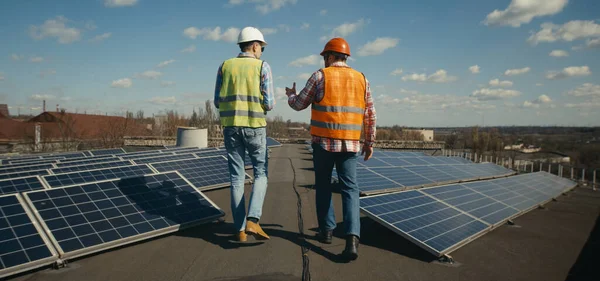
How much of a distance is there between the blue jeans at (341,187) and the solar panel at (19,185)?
3895 mm

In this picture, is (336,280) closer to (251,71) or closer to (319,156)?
(319,156)

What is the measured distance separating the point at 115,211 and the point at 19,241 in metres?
0.91

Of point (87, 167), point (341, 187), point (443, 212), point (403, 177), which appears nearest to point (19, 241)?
point (341, 187)

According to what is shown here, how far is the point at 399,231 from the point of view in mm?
3496

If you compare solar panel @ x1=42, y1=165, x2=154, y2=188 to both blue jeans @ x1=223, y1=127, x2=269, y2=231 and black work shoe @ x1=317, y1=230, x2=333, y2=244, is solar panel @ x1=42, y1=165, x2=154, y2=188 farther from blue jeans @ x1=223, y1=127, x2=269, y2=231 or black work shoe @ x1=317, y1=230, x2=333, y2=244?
black work shoe @ x1=317, y1=230, x2=333, y2=244

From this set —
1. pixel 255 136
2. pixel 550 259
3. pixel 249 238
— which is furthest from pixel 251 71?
pixel 550 259

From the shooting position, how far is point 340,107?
3447mm

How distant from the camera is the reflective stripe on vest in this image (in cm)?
362

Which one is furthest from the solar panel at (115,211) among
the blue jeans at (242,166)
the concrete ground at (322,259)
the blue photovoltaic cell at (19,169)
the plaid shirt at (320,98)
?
the blue photovoltaic cell at (19,169)

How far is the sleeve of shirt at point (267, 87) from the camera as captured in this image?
145 inches

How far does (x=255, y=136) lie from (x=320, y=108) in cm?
77

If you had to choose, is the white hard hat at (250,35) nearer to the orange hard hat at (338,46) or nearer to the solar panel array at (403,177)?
→ the orange hard hat at (338,46)

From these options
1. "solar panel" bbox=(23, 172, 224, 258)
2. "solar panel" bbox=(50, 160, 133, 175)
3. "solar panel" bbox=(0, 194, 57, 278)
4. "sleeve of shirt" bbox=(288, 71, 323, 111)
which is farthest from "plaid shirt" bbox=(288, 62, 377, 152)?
"solar panel" bbox=(50, 160, 133, 175)

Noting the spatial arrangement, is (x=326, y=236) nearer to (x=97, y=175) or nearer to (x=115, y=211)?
(x=115, y=211)
